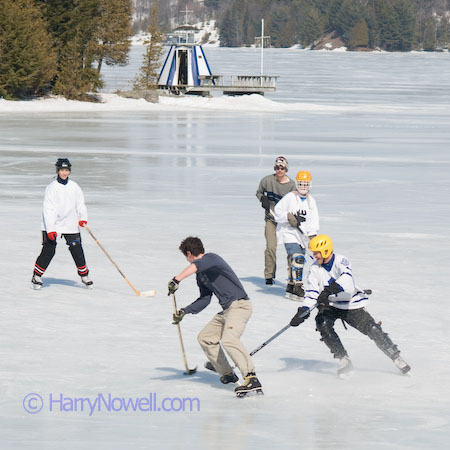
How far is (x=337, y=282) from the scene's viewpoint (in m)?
7.15

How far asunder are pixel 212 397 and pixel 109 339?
73.6 inches

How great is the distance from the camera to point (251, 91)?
214ft

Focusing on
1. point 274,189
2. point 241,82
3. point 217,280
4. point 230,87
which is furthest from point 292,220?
point 241,82

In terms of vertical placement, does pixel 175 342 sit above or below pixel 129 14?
below

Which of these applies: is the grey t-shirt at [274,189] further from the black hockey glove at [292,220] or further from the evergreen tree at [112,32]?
the evergreen tree at [112,32]

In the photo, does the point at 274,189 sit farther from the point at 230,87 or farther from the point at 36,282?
the point at 230,87

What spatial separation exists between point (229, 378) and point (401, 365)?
1.35m

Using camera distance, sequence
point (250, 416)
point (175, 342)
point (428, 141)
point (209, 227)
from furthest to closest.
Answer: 1. point (428, 141)
2. point (209, 227)
3. point (175, 342)
4. point (250, 416)

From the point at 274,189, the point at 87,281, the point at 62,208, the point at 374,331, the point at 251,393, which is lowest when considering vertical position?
the point at 87,281

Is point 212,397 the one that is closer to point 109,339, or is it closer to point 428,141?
point 109,339

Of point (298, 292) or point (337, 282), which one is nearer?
point (337, 282)

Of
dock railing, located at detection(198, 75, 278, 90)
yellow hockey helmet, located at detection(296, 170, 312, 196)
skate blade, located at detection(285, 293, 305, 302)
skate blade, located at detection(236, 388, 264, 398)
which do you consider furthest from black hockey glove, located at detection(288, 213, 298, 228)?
dock railing, located at detection(198, 75, 278, 90)

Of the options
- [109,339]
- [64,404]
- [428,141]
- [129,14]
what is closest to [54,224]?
[109,339]

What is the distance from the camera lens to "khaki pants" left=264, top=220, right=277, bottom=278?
10961mm
